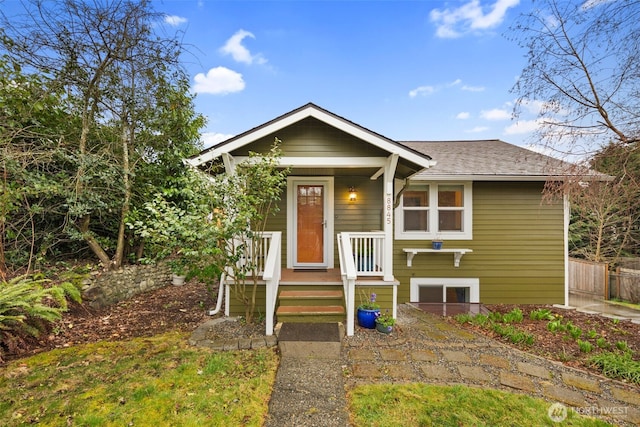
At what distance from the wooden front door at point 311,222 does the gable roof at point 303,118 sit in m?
1.78

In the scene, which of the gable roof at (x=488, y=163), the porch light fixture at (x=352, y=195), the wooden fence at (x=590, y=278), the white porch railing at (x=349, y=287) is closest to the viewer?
the white porch railing at (x=349, y=287)

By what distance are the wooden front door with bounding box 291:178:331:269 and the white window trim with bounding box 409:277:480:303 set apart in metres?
2.17

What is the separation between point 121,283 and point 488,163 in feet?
29.7

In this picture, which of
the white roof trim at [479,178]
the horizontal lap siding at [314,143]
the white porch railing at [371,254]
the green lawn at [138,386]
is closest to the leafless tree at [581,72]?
the white roof trim at [479,178]

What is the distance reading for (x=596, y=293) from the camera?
324 inches

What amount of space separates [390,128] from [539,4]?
36.5ft

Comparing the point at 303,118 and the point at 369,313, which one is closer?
the point at 369,313

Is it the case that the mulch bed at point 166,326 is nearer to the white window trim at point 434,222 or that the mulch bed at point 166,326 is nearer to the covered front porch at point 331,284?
A: the covered front porch at point 331,284

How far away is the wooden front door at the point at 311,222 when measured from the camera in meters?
6.19

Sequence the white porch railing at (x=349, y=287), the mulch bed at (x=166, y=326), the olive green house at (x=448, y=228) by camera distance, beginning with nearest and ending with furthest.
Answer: the mulch bed at (x=166, y=326), the white porch railing at (x=349, y=287), the olive green house at (x=448, y=228)

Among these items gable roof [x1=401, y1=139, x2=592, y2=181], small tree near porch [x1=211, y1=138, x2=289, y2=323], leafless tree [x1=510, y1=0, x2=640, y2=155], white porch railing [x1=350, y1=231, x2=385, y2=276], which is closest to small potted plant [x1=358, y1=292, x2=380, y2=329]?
white porch railing [x1=350, y1=231, x2=385, y2=276]

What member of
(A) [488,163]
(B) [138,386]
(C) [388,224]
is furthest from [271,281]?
(A) [488,163]

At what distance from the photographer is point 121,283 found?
5.75 meters

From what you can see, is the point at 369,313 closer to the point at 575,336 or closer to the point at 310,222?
the point at 310,222
